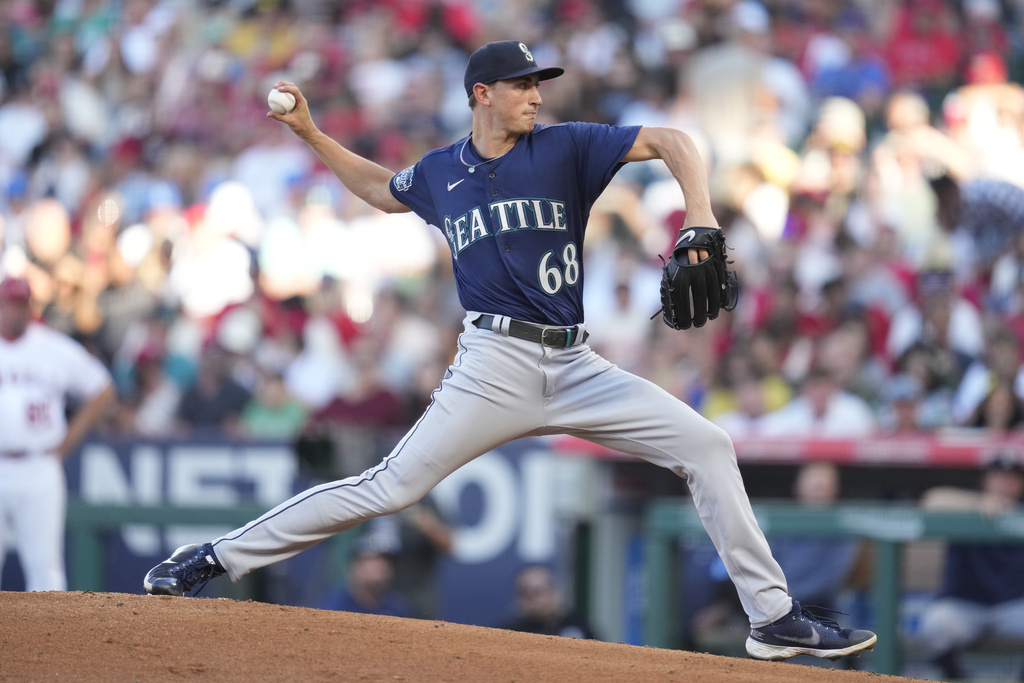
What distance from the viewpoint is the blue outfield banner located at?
759 cm

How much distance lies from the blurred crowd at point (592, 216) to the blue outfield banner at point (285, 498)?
0.33m

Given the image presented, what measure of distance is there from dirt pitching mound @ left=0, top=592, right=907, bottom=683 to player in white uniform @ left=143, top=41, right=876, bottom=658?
0.24 meters

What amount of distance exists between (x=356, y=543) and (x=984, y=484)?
349 cm

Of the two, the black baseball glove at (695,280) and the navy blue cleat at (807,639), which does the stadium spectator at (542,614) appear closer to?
the navy blue cleat at (807,639)

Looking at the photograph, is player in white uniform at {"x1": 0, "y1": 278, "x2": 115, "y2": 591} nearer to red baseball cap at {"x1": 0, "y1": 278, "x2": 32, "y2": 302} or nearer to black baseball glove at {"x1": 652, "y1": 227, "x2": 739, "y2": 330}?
red baseball cap at {"x1": 0, "y1": 278, "x2": 32, "y2": 302}

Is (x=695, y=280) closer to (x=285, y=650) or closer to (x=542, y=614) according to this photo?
(x=285, y=650)

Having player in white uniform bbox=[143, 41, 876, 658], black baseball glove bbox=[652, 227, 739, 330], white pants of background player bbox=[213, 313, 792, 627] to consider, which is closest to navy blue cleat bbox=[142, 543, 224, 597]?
player in white uniform bbox=[143, 41, 876, 658]

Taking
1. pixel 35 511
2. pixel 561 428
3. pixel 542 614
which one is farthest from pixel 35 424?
pixel 561 428

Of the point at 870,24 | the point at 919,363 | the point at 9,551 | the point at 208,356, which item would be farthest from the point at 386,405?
the point at 870,24

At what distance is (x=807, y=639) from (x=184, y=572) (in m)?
2.06

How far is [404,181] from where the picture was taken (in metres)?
4.49

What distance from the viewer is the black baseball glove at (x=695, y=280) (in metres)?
3.94

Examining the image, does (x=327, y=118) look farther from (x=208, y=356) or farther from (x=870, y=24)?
(x=870, y=24)

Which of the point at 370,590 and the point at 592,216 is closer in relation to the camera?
the point at 370,590
